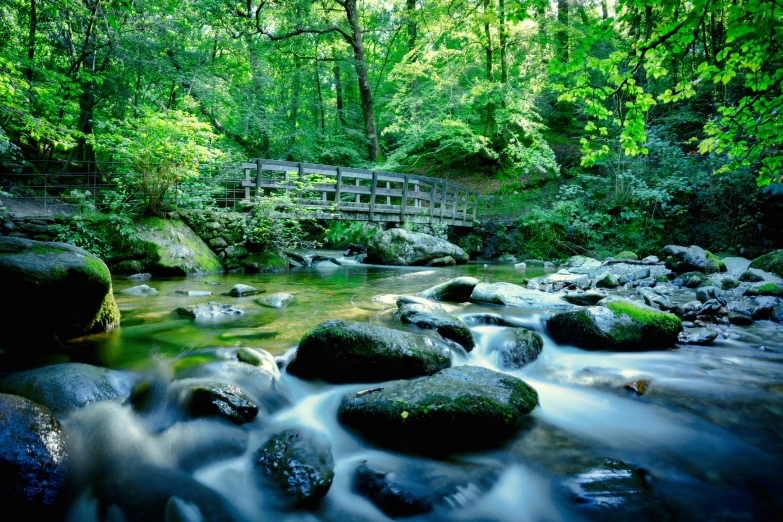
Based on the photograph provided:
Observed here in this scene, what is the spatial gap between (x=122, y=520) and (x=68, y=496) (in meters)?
0.30

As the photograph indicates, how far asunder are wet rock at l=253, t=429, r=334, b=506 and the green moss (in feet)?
12.4

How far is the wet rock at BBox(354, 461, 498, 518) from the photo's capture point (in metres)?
2.05

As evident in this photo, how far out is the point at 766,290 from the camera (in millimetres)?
6750

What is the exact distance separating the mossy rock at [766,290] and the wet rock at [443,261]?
781 cm

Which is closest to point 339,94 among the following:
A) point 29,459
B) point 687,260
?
point 687,260

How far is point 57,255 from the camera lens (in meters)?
3.51

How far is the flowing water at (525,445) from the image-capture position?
2055 millimetres

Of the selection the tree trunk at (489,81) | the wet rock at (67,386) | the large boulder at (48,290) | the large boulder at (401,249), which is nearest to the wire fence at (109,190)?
the large boulder at (401,249)

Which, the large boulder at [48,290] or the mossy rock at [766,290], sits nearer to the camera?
the large boulder at [48,290]

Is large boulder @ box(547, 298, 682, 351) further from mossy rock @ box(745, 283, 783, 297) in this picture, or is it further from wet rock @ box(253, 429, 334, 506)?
mossy rock @ box(745, 283, 783, 297)

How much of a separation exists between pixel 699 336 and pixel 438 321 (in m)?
3.10

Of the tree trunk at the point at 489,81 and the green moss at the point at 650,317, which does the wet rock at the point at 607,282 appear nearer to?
the green moss at the point at 650,317

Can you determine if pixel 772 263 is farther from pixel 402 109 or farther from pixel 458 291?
pixel 402 109

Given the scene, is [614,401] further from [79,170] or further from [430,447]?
[79,170]
